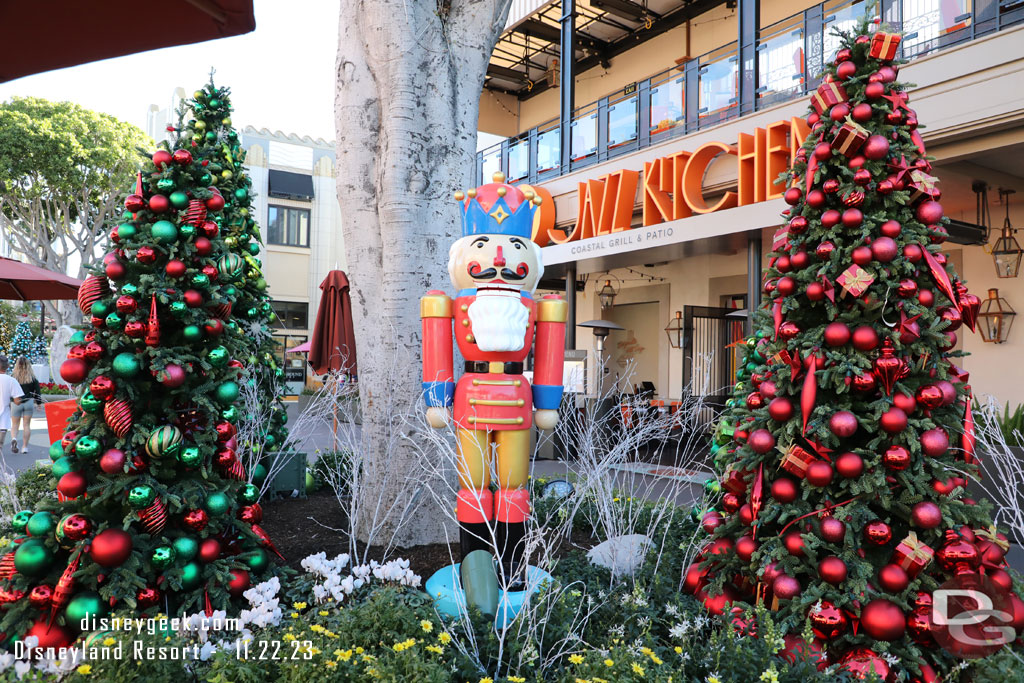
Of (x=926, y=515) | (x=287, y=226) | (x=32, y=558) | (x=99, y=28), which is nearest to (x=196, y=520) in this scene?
(x=32, y=558)

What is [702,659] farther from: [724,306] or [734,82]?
[724,306]

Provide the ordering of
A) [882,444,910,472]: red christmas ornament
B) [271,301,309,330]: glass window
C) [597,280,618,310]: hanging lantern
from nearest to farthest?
[882,444,910,472]: red christmas ornament → [597,280,618,310]: hanging lantern → [271,301,309,330]: glass window

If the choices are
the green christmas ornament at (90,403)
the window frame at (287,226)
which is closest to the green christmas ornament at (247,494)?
the green christmas ornament at (90,403)

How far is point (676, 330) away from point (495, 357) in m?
10.2

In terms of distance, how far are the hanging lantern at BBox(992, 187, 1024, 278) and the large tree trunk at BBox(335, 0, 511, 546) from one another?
23.3ft

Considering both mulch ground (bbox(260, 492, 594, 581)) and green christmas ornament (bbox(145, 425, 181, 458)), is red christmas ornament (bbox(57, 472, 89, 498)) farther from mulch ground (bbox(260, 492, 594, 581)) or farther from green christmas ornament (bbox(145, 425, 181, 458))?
mulch ground (bbox(260, 492, 594, 581))

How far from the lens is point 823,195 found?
9.34 ft

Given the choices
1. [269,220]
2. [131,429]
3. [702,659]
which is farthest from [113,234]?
[269,220]

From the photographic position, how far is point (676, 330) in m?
12.7

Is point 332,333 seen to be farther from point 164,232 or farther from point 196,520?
point 196,520

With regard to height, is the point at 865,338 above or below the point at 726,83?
below

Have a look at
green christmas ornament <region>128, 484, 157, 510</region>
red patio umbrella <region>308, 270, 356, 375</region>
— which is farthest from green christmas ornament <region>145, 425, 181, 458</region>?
red patio umbrella <region>308, 270, 356, 375</region>

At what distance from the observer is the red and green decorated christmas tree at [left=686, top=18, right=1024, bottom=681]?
248cm

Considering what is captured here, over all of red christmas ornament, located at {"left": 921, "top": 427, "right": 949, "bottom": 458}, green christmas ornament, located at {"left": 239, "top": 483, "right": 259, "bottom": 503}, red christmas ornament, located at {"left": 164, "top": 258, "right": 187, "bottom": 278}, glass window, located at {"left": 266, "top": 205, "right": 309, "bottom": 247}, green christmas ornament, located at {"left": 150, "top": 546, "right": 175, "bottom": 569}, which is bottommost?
green christmas ornament, located at {"left": 150, "top": 546, "right": 175, "bottom": 569}
